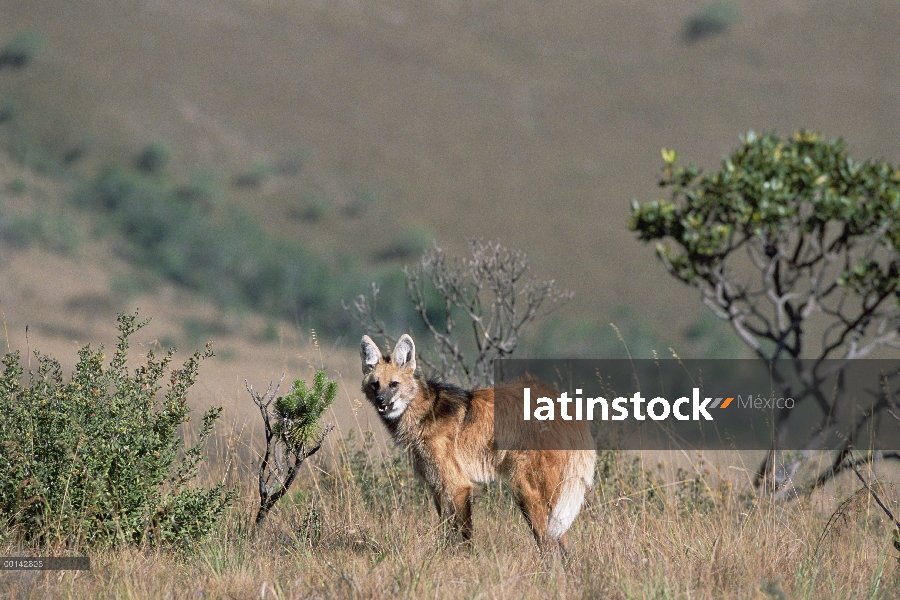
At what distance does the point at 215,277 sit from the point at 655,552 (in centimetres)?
5400

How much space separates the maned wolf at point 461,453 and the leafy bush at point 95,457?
3.96 ft

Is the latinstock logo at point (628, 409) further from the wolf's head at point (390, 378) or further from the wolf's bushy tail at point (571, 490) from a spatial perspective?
the wolf's head at point (390, 378)

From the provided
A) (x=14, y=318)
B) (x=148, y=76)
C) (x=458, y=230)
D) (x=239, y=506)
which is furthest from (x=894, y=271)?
(x=148, y=76)

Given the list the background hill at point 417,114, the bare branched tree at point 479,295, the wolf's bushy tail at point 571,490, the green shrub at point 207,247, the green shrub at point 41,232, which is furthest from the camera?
the background hill at point 417,114

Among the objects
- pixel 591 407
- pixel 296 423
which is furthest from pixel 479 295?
pixel 296 423

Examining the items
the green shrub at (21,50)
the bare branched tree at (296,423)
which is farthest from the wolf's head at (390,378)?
the green shrub at (21,50)

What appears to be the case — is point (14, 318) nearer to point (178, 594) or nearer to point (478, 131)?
point (478, 131)

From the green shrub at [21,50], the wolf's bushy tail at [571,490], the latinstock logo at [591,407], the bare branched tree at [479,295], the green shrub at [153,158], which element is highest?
the green shrub at [21,50]

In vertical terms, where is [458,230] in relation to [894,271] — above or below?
above

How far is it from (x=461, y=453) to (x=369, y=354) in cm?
82

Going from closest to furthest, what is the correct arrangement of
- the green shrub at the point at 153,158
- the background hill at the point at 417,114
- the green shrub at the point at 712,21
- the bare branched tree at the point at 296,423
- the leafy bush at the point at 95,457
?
the leafy bush at the point at 95,457 → the bare branched tree at the point at 296,423 → the background hill at the point at 417,114 → the green shrub at the point at 153,158 → the green shrub at the point at 712,21

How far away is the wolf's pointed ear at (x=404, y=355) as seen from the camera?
5766 millimetres

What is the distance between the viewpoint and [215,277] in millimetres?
56438

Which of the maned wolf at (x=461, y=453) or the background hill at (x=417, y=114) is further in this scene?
the background hill at (x=417, y=114)
